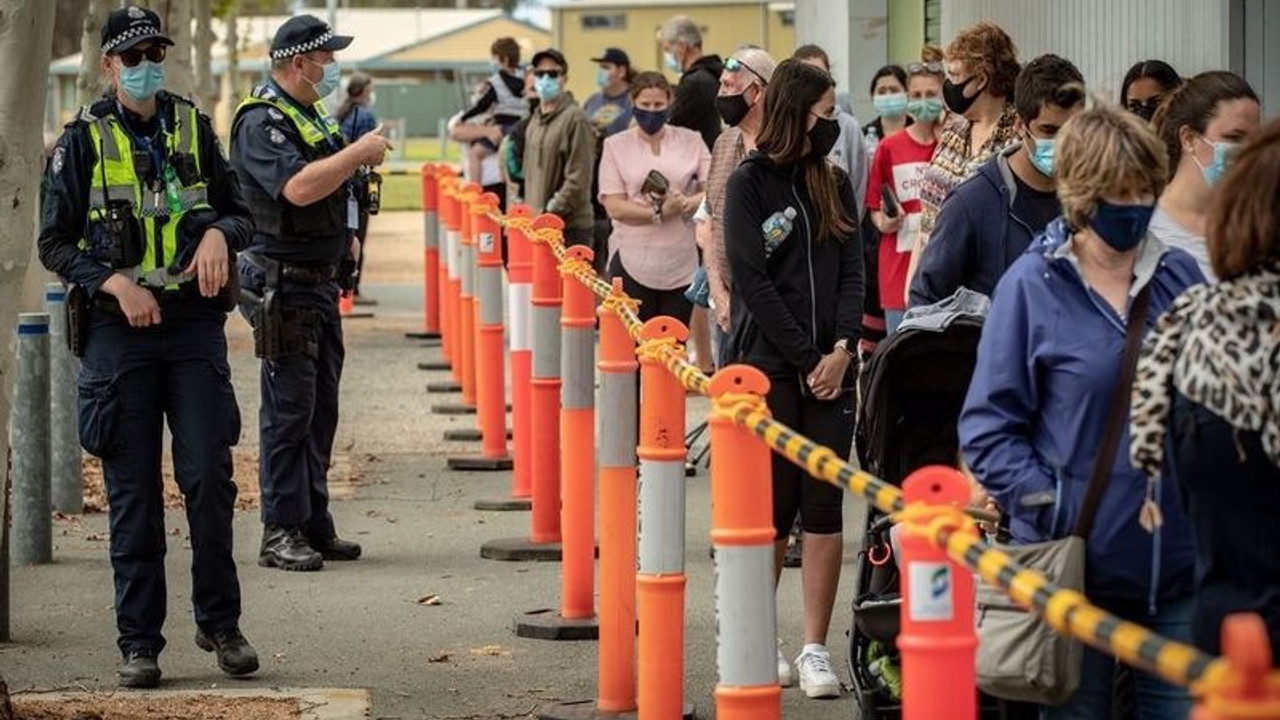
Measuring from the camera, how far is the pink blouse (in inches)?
523

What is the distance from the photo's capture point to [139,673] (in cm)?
847

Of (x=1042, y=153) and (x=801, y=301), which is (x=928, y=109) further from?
(x=1042, y=153)

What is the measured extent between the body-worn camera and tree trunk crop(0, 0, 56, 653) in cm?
23

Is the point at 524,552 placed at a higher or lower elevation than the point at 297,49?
lower

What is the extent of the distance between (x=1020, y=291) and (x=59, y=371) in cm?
779

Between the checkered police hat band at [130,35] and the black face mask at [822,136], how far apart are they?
2.19m

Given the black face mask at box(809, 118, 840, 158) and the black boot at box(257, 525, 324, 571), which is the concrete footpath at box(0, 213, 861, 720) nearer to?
the black boot at box(257, 525, 324, 571)

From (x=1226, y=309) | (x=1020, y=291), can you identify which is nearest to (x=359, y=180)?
(x=1020, y=291)

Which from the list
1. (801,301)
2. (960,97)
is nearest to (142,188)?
(801,301)

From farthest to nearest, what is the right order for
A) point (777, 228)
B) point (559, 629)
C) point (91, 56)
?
point (91, 56) → point (559, 629) → point (777, 228)

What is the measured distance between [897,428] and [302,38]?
13.7 ft

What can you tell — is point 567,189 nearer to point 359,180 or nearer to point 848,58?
point 848,58

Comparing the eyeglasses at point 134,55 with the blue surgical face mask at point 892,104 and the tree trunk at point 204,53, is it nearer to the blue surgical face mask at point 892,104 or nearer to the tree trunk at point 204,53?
the blue surgical face mask at point 892,104

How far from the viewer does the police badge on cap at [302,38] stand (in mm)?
10484
